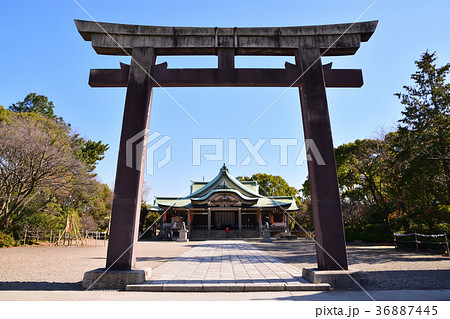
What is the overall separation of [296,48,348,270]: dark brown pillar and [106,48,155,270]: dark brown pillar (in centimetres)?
333

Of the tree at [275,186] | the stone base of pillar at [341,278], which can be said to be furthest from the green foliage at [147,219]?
the stone base of pillar at [341,278]

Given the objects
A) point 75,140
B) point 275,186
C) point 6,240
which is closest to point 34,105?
point 75,140

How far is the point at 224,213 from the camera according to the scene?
29266 millimetres

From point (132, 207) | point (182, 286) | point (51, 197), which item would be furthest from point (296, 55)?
point (51, 197)

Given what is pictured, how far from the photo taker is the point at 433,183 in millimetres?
11641

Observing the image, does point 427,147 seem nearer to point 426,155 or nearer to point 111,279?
point 426,155

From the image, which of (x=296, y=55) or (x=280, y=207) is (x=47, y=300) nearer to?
(x=296, y=55)

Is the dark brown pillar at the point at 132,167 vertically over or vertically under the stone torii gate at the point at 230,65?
under

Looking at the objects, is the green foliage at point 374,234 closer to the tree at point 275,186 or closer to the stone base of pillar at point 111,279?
the stone base of pillar at point 111,279

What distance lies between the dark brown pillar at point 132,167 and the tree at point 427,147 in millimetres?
→ 11377

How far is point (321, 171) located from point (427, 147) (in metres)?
9.44

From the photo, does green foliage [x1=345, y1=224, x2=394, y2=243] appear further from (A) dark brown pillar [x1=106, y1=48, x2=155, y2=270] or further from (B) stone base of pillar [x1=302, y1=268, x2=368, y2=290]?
(A) dark brown pillar [x1=106, y1=48, x2=155, y2=270]

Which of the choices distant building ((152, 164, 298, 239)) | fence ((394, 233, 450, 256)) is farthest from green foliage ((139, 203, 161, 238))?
fence ((394, 233, 450, 256))

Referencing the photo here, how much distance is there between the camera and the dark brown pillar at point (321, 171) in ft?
16.8
